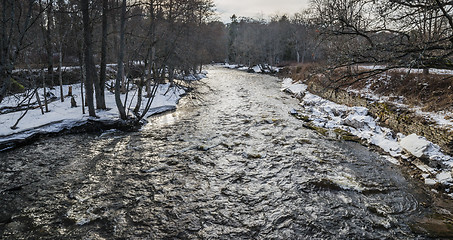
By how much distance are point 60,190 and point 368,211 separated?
7.70 meters

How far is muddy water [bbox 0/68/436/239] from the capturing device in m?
5.23

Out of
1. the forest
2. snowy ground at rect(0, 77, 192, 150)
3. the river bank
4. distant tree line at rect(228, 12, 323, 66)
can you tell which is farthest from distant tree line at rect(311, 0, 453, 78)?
distant tree line at rect(228, 12, 323, 66)

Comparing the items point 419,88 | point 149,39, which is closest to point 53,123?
point 149,39

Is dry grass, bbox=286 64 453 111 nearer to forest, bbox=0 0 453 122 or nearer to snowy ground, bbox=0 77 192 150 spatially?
forest, bbox=0 0 453 122

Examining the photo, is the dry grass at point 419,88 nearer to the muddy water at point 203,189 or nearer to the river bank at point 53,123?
the muddy water at point 203,189

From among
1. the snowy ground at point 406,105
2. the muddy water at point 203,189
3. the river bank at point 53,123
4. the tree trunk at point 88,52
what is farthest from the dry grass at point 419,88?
the tree trunk at point 88,52

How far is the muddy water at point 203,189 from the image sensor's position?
5.23m

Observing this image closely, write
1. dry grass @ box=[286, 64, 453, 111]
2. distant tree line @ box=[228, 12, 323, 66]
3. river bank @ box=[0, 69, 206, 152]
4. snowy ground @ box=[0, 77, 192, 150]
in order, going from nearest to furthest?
river bank @ box=[0, 69, 206, 152], snowy ground @ box=[0, 77, 192, 150], dry grass @ box=[286, 64, 453, 111], distant tree line @ box=[228, 12, 323, 66]

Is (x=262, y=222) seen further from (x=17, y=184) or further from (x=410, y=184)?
(x=17, y=184)

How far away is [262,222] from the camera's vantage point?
5.45m

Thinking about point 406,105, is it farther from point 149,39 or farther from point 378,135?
point 149,39

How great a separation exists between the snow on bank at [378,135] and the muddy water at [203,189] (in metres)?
0.80

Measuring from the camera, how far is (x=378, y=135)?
10422 millimetres

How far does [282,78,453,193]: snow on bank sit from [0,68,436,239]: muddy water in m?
0.80
